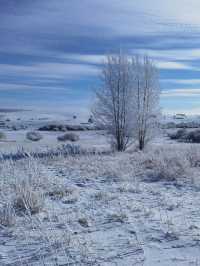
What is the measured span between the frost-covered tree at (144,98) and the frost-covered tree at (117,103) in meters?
0.38

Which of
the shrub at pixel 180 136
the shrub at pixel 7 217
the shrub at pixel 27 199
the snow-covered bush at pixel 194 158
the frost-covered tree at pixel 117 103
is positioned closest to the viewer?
the shrub at pixel 7 217

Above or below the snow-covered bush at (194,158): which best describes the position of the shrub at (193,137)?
below

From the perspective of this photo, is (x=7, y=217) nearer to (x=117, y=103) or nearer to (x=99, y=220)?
(x=99, y=220)

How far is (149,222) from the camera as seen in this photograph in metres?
7.21

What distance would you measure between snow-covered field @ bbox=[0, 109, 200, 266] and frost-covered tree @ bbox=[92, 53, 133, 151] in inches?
468

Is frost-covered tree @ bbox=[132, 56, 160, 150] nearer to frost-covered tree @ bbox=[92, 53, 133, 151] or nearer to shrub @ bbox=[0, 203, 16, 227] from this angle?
frost-covered tree @ bbox=[92, 53, 133, 151]

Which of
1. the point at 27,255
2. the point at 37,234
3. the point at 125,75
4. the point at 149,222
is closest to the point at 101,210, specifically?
the point at 149,222

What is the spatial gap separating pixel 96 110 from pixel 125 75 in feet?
8.66

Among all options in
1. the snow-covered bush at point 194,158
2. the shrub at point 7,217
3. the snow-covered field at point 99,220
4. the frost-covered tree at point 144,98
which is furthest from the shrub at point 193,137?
the shrub at point 7,217

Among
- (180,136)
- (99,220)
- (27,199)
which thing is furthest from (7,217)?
(180,136)

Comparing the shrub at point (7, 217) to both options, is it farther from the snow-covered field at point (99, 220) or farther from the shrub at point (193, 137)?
the shrub at point (193, 137)

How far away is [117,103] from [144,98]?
1.68 metres

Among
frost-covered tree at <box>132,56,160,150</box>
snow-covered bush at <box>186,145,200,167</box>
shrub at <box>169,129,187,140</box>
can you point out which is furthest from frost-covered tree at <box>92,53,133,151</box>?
Answer: shrub at <box>169,129,187,140</box>

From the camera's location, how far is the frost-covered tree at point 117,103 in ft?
77.9
